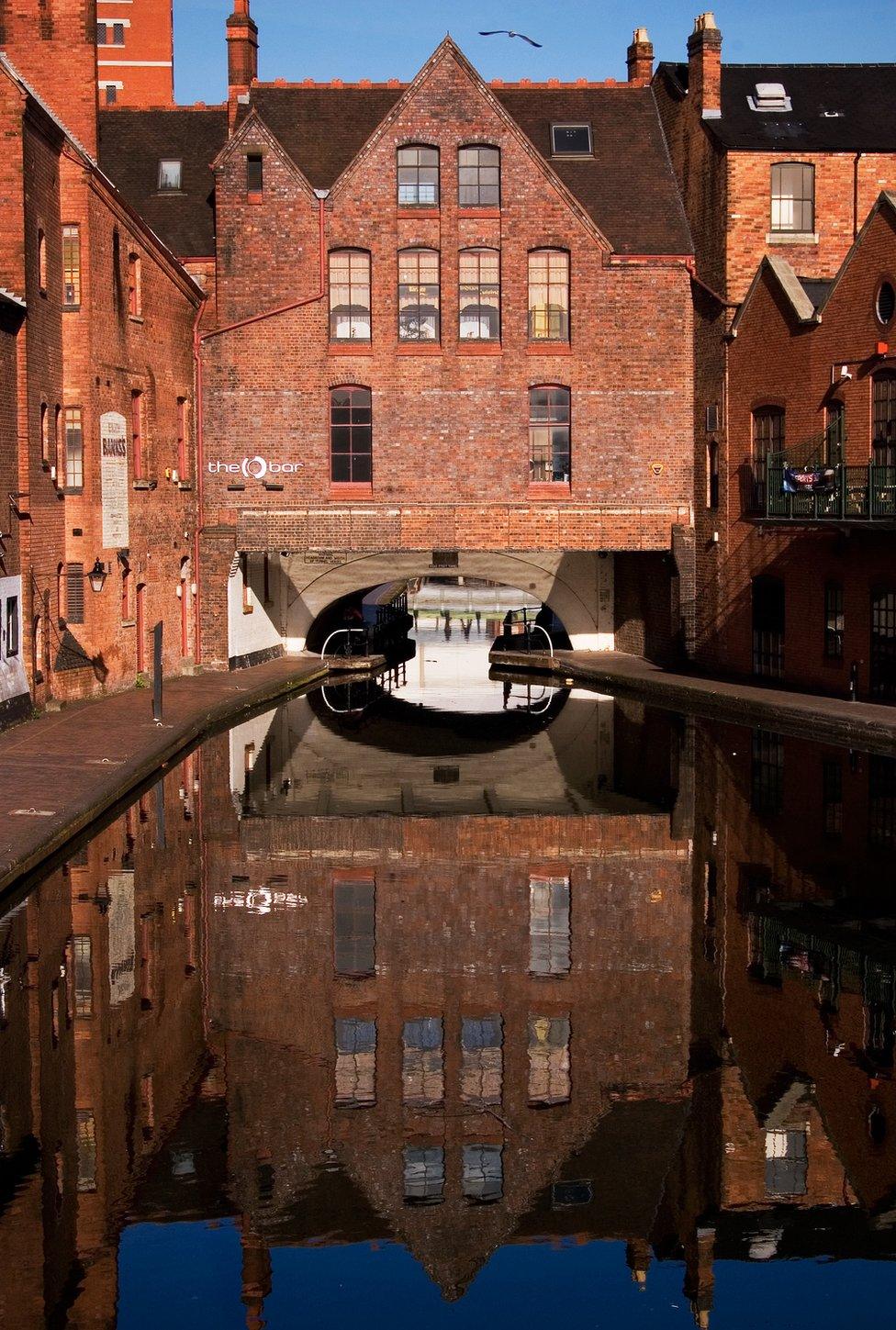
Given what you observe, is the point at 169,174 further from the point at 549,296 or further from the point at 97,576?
the point at 97,576

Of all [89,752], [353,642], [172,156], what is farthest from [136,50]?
[89,752]

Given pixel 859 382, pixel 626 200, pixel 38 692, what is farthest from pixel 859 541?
pixel 38 692

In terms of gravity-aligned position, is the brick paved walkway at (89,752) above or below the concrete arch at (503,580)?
below

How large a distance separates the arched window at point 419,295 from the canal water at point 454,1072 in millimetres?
18251

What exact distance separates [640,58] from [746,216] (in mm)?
7814

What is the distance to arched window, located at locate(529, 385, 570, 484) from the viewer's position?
3778cm

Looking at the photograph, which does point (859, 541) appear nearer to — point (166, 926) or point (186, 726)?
point (186, 726)

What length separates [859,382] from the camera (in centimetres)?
3125

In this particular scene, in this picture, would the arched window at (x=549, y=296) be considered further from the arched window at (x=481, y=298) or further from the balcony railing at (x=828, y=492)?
the balcony railing at (x=828, y=492)

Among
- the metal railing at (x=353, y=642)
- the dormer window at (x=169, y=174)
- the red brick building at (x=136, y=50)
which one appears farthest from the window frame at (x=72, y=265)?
the red brick building at (x=136, y=50)

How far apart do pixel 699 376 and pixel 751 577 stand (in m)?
4.66

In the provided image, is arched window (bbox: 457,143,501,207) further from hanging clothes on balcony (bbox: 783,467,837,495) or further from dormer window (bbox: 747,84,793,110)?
hanging clothes on balcony (bbox: 783,467,837,495)

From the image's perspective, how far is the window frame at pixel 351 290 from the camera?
Answer: 123 ft

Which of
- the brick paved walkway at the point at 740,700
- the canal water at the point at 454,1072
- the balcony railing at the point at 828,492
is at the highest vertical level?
the balcony railing at the point at 828,492
